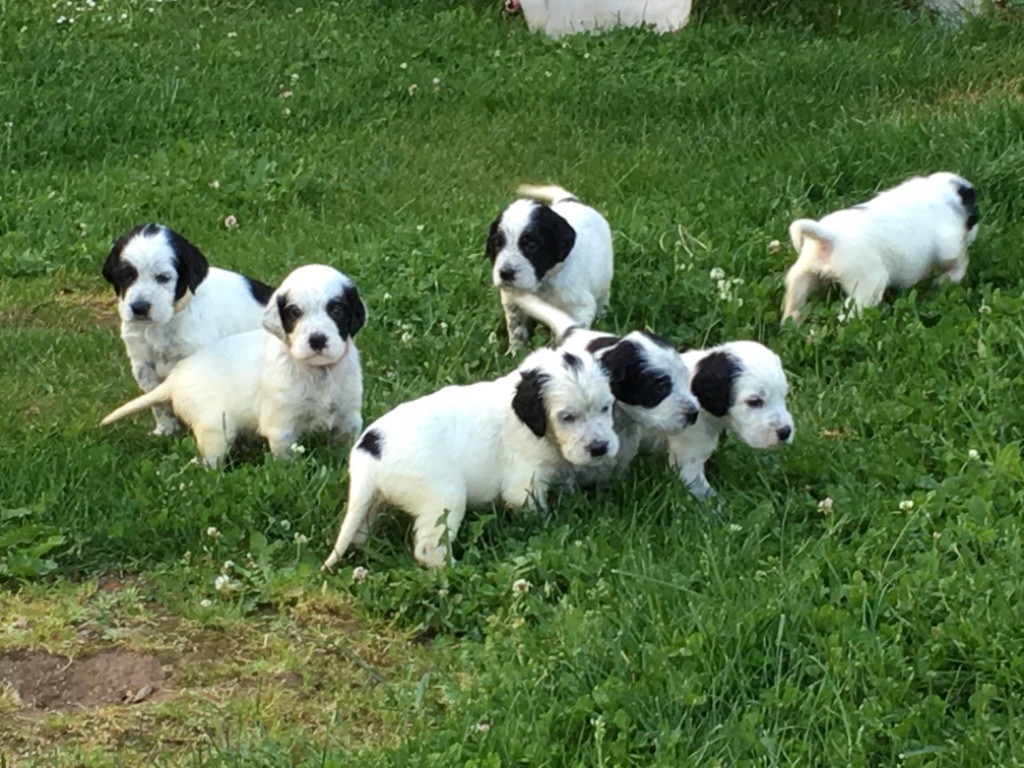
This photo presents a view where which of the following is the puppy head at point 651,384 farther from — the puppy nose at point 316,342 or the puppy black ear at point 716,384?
the puppy nose at point 316,342

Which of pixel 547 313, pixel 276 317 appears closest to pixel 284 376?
pixel 276 317

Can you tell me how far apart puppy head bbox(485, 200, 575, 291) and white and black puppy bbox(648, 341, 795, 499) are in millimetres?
1355

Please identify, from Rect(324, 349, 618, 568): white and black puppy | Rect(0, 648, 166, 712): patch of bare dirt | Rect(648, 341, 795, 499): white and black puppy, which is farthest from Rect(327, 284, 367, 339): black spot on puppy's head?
Rect(0, 648, 166, 712): patch of bare dirt

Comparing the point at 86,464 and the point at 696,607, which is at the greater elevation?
the point at 696,607

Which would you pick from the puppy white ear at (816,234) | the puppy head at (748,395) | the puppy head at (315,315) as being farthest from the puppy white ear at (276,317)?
the puppy white ear at (816,234)

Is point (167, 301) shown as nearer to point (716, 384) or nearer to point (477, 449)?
point (477, 449)

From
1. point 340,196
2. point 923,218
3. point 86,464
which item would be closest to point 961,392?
point 923,218

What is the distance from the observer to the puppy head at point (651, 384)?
5.29 metres

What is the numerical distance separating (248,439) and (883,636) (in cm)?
302

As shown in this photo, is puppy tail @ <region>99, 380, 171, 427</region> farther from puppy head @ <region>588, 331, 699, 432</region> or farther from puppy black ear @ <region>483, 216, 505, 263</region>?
puppy head @ <region>588, 331, 699, 432</region>

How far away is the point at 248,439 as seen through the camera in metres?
6.30

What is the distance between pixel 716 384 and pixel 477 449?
89 centimetres

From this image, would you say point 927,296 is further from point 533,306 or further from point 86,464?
point 86,464

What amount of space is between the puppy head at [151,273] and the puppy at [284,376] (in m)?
0.27
